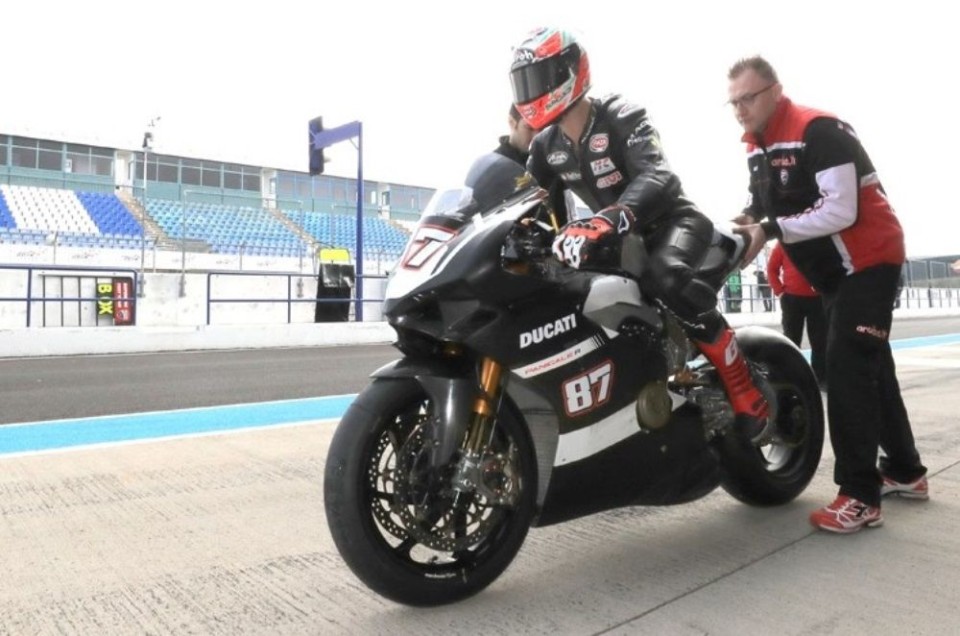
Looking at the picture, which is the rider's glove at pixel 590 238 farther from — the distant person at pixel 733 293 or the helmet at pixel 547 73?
the distant person at pixel 733 293

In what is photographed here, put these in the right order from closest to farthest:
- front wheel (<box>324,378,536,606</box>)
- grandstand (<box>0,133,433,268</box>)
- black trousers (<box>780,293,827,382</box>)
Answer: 1. front wheel (<box>324,378,536,606</box>)
2. black trousers (<box>780,293,827,382</box>)
3. grandstand (<box>0,133,433,268</box>)

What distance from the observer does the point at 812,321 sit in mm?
6184

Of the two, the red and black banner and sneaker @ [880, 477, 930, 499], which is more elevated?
the red and black banner

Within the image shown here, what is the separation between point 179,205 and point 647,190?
37.9 metres

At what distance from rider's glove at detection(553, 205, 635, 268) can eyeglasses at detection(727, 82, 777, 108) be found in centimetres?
109

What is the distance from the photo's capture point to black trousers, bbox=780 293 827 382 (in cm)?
603

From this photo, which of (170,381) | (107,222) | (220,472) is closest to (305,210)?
(107,222)

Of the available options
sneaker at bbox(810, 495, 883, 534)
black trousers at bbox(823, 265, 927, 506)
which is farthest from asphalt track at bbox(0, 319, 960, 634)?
black trousers at bbox(823, 265, 927, 506)

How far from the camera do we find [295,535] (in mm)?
2883

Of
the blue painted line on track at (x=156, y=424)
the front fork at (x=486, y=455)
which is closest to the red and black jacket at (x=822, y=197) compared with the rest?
the front fork at (x=486, y=455)

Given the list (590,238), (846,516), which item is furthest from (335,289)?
(590,238)

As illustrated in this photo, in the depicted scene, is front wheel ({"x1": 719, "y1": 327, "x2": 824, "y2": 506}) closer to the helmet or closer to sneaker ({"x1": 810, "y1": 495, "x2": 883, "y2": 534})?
sneaker ({"x1": 810, "y1": 495, "x2": 883, "y2": 534})

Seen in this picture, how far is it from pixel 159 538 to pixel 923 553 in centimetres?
267

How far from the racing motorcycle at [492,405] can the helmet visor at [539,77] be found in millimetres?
285
